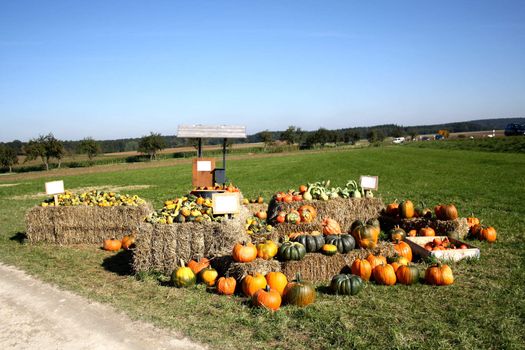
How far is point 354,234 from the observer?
9422 millimetres

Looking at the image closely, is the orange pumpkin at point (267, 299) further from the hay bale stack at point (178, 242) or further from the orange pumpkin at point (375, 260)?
the orange pumpkin at point (375, 260)

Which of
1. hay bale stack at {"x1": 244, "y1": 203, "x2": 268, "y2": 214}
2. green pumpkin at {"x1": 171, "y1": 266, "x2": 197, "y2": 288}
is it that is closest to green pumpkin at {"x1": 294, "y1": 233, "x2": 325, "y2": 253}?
green pumpkin at {"x1": 171, "y1": 266, "x2": 197, "y2": 288}

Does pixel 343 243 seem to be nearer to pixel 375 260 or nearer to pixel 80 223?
pixel 375 260

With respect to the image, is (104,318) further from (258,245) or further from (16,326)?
(258,245)

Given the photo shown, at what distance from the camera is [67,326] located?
6.36 metres

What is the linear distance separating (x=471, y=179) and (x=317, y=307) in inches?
823

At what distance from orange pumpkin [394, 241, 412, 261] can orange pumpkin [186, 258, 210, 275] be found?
4.07m

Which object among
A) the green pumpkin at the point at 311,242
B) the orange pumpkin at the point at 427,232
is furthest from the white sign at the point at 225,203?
the orange pumpkin at the point at 427,232

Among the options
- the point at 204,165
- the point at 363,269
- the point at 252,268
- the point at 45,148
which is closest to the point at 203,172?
the point at 204,165

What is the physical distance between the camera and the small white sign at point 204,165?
15359 mm

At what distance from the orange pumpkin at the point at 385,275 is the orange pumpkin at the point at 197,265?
3299mm

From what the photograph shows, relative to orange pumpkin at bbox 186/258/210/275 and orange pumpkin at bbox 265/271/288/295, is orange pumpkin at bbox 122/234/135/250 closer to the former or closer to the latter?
orange pumpkin at bbox 186/258/210/275

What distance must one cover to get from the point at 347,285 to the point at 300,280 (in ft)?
2.80

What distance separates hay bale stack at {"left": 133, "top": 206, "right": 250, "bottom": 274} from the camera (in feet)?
29.3
